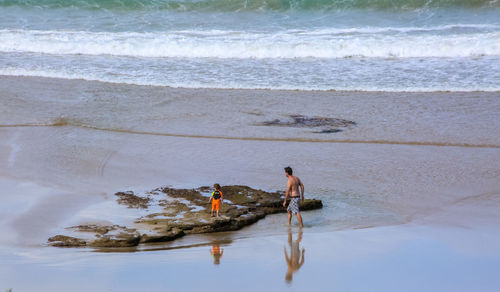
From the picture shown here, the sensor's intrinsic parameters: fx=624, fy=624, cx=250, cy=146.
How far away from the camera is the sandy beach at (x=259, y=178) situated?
289 inches

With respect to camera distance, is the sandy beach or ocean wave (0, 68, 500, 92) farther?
ocean wave (0, 68, 500, 92)

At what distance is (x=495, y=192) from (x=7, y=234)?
25.2ft

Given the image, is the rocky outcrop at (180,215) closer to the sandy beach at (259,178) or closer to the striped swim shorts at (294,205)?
the sandy beach at (259,178)

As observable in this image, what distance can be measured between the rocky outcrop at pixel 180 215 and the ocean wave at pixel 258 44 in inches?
491

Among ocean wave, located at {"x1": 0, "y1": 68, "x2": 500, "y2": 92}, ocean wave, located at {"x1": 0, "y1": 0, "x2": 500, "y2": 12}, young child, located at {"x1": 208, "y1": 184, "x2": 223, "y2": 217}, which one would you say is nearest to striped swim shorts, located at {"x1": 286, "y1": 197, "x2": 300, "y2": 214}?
young child, located at {"x1": 208, "y1": 184, "x2": 223, "y2": 217}

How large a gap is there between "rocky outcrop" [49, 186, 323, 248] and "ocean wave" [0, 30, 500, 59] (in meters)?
12.5

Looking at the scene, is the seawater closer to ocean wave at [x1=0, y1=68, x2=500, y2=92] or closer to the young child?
ocean wave at [x1=0, y1=68, x2=500, y2=92]

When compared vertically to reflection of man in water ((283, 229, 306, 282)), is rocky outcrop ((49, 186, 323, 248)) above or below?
above

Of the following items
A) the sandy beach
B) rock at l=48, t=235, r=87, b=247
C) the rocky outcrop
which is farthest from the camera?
the rocky outcrop

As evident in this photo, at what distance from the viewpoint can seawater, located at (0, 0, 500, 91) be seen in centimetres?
1883

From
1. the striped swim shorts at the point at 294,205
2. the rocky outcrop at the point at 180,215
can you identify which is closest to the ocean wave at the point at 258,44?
the rocky outcrop at the point at 180,215

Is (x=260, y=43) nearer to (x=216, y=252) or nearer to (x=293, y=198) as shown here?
(x=293, y=198)

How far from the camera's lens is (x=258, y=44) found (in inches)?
895

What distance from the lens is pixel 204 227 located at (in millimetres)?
8758
